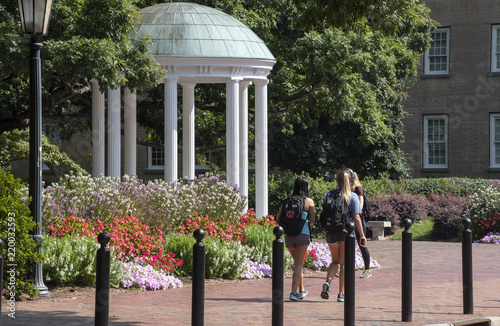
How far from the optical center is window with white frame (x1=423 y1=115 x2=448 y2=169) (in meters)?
34.4

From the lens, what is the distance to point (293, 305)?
10.1m

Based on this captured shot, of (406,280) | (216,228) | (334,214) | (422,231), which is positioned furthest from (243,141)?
(406,280)

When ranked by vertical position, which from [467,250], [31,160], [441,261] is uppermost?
[31,160]

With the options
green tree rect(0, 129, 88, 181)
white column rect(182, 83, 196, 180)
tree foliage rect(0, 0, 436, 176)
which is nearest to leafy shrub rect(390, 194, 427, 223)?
tree foliage rect(0, 0, 436, 176)

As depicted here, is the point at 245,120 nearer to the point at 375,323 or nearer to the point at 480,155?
the point at 375,323

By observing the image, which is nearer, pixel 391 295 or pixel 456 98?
pixel 391 295

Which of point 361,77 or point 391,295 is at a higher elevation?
point 361,77

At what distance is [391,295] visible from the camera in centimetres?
1109

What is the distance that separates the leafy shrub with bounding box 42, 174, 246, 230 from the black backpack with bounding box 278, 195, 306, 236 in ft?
11.7

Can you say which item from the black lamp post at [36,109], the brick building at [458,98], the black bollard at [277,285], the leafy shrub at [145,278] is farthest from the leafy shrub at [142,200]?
the brick building at [458,98]

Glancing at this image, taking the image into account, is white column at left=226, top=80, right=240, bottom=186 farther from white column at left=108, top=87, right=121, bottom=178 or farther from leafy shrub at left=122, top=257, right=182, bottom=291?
leafy shrub at left=122, top=257, right=182, bottom=291

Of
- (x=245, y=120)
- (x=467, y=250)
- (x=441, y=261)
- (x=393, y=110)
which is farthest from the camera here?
(x=393, y=110)

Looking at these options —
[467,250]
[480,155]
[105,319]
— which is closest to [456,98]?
[480,155]

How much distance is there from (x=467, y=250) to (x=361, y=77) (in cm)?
1372
